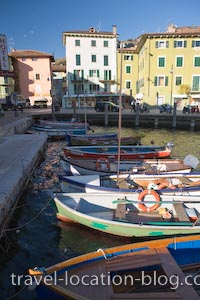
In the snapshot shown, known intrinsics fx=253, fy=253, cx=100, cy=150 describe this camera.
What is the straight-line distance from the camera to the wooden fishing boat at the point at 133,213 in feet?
23.2

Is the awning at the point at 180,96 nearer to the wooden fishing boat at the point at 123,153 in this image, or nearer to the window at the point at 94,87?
the window at the point at 94,87

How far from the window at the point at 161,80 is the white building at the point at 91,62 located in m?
9.46

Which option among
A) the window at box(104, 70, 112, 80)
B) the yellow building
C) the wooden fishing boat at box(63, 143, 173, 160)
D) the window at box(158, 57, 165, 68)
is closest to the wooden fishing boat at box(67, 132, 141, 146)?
the wooden fishing boat at box(63, 143, 173, 160)

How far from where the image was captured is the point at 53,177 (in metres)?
13.7

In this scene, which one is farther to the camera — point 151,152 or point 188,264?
point 151,152

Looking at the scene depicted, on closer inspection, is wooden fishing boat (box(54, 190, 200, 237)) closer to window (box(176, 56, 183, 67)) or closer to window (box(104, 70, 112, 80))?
window (box(176, 56, 183, 67))

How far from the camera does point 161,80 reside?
44625mm

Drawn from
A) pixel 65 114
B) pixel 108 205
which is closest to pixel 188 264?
pixel 108 205

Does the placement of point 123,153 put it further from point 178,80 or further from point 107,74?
point 107,74

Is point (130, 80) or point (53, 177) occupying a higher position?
point (130, 80)

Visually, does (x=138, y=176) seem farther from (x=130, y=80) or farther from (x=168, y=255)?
(x=130, y=80)

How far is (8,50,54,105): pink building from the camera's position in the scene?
5197 centimetres

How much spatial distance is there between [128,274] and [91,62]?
5117 cm

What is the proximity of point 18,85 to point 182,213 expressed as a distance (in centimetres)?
5162
